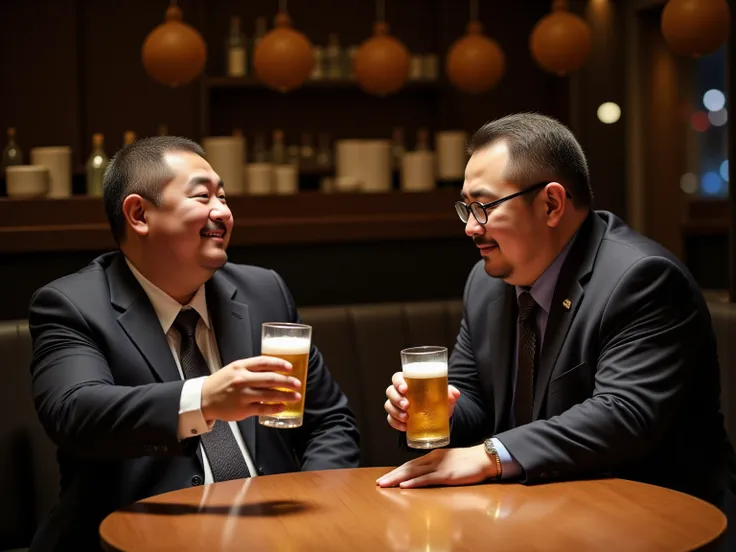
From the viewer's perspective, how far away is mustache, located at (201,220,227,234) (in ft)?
9.00


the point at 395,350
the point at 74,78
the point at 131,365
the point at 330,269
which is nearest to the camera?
the point at 131,365

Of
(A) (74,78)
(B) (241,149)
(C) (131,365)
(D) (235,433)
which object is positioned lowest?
(D) (235,433)

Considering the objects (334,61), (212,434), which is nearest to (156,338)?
(212,434)

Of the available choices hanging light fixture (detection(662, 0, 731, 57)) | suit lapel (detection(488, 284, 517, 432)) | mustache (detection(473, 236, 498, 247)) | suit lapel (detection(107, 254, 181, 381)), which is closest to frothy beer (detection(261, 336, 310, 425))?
suit lapel (detection(107, 254, 181, 381))

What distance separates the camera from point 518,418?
9.18 feet

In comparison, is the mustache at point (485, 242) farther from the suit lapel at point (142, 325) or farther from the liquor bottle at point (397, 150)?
the liquor bottle at point (397, 150)

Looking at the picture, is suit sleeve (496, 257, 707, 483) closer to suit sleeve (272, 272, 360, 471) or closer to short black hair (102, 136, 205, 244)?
suit sleeve (272, 272, 360, 471)

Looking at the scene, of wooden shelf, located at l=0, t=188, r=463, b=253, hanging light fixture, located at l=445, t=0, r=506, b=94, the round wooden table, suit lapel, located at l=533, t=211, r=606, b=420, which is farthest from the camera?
hanging light fixture, located at l=445, t=0, r=506, b=94

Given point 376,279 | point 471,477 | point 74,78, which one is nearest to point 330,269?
point 376,279

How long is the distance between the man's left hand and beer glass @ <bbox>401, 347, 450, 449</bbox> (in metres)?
0.04

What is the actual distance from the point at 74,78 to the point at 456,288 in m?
4.28

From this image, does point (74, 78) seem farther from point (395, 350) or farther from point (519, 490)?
point (519, 490)

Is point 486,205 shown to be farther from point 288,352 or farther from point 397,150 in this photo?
point 397,150

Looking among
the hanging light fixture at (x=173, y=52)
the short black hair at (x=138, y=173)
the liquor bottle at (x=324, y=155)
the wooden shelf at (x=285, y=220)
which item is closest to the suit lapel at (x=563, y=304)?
the short black hair at (x=138, y=173)
